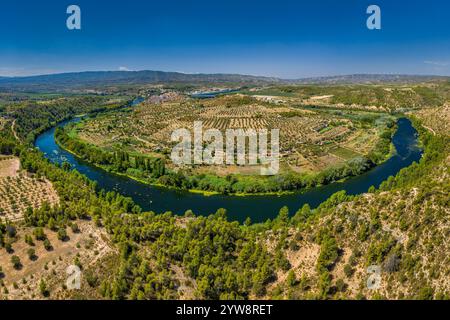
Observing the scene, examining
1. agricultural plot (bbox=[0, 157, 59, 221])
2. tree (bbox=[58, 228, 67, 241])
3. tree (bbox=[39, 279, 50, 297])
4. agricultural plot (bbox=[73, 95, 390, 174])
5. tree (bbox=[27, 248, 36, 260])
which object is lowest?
tree (bbox=[39, 279, 50, 297])

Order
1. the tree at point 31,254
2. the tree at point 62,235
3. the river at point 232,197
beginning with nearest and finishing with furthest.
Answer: the tree at point 31,254 → the tree at point 62,235 → the river at point 232,197

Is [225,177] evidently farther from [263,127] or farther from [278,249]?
[263,127]

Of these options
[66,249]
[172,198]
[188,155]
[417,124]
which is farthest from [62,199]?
[417,124]

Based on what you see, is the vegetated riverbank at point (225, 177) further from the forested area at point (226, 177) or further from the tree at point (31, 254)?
the tree at point (31, 254)

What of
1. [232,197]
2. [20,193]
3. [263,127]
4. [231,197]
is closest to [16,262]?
[20,193]

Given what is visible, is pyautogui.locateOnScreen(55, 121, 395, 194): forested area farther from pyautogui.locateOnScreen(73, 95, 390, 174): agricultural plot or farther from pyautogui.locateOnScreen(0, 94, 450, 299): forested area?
pyautogui.locateOnScreen(0, 94, 450, 299): forested area

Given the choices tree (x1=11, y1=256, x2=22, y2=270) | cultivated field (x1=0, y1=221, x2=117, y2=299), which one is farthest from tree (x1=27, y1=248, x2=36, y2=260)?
tree (x1=11, y1=256, x2=22, y2=270)

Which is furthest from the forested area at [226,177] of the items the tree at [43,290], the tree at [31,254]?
the tree at [43,290]
